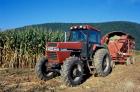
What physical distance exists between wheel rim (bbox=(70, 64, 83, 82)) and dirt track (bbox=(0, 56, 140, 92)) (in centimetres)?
36

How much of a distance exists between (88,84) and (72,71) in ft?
3.11

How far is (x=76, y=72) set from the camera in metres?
12.6

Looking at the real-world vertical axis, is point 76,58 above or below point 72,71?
above

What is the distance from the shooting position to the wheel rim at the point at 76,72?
12.4 metres

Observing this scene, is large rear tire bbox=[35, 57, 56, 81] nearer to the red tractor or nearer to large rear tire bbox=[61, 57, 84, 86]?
the red tractor

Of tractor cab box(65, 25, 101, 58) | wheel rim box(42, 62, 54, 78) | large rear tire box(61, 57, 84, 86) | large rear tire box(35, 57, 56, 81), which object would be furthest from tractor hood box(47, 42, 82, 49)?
wheel rim box(42, 62, 54, 78)

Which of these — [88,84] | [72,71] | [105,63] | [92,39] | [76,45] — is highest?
[92,39]

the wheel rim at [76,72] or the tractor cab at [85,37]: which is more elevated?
the tractor cab at [85,37]

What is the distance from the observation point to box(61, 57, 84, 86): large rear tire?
11930mm

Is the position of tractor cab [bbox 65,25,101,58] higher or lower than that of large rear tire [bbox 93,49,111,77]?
higher

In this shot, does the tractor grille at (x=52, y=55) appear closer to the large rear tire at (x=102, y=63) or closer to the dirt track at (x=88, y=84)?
the dirt track at (x=88, y=84)

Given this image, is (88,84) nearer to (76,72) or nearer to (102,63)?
(76,72)

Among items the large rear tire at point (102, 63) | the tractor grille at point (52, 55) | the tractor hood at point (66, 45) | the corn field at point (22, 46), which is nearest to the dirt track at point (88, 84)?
the large rear tire at point (102, 63)

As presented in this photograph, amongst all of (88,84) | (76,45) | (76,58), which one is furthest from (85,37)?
(88,84)
